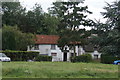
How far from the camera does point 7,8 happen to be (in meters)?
73.3

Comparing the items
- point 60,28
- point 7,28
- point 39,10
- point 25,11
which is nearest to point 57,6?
point 39,10

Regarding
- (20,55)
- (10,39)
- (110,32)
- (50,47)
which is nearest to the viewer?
(110,32)

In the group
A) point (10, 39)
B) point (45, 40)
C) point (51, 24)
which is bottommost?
point (10, 39)

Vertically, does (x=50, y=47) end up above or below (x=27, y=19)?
below

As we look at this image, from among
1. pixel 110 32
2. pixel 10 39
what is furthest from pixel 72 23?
pixel 110 32

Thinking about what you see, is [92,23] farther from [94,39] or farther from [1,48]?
[1,48]

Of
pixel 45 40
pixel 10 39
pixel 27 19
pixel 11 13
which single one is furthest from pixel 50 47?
pixel 10 39

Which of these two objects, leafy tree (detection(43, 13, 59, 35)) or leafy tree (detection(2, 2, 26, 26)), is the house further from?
leafy tree (detection(43, 13, 59, 35))

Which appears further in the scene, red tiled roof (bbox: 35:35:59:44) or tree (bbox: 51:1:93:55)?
red tiled roof (bbox: 35:35:59:44)

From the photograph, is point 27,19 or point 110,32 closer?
point 110,32

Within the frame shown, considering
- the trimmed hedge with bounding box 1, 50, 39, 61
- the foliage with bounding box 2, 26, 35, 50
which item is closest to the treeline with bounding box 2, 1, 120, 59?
the foliage with bounding box 2, 26, 35, 50

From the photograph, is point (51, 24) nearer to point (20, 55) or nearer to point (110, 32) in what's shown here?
point (20, 55)

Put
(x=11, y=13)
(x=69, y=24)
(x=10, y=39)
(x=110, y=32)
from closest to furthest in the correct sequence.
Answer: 1. (x=110, y=32)
2. (x=10, y=39)
3. (x=69, y=24)
4. (x=11, y=13)

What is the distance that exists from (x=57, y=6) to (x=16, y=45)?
1704 inches
